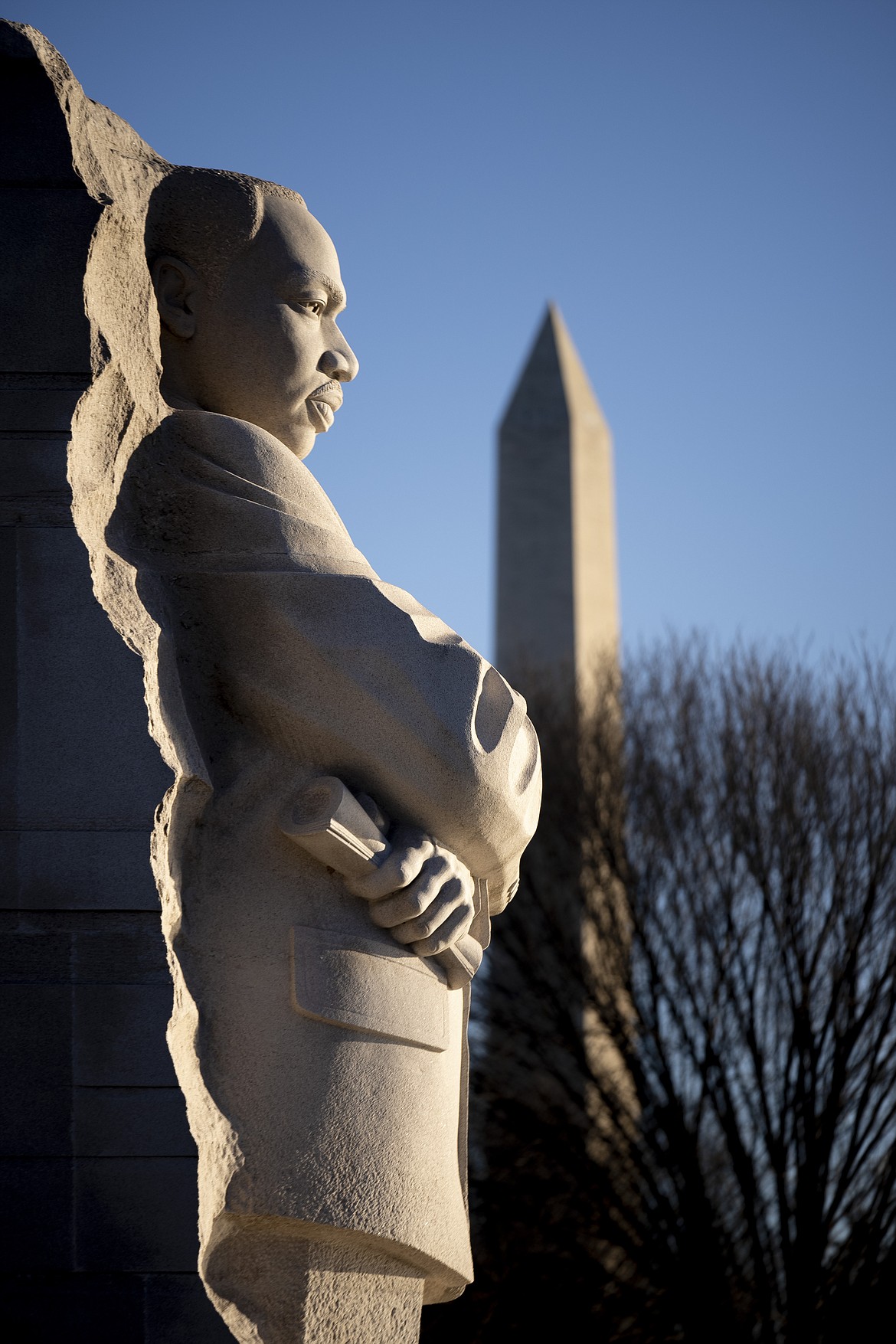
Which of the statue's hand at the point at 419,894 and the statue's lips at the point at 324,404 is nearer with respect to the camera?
the statue's hand at the point at 419,894

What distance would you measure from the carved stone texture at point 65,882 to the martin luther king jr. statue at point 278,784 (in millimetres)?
46

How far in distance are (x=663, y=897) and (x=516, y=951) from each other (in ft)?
4.31

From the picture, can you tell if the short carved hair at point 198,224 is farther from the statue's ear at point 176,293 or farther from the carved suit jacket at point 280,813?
the carved suit jacket at point 280,813

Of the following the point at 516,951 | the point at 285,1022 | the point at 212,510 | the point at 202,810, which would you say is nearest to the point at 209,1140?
the point at 285,1022

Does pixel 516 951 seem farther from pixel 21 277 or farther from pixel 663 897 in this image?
pixel 21 277

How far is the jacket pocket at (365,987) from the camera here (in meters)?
2.88

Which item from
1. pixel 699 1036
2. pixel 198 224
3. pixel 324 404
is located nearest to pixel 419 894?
pixel 324 404

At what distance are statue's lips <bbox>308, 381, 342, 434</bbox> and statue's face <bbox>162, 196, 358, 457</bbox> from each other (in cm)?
3

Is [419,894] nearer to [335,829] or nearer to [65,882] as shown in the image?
[335,829]

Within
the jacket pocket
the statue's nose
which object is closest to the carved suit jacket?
the jacket pocket

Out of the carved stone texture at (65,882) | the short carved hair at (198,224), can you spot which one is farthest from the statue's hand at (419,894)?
the short carved hair at (198,224)

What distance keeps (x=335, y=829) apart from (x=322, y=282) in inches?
49.9

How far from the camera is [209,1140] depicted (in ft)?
9.09

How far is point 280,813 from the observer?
2.99 meters
